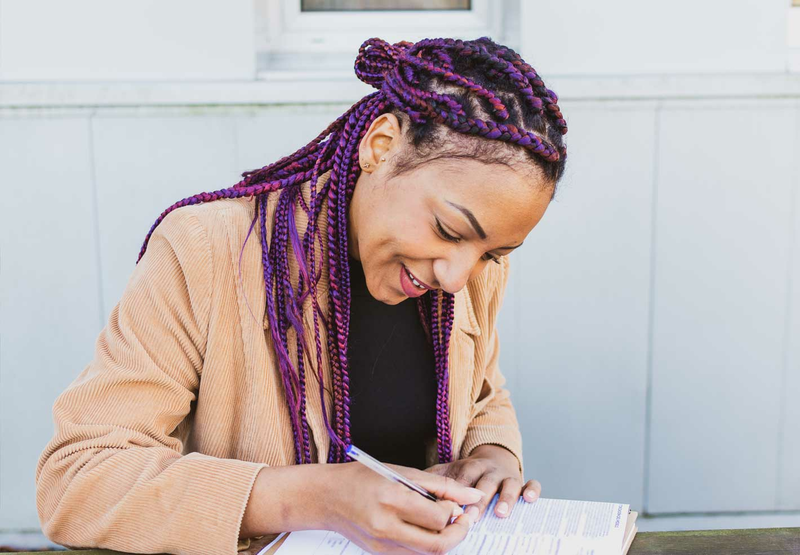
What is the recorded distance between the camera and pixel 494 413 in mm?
1537

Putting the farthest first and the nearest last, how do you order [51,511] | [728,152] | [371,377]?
[728,152] < [371,377] < [51,511]

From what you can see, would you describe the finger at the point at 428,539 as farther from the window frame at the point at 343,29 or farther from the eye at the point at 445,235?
the window frame at the point at 343,29

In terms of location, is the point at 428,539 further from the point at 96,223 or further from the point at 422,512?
the point at 96,223

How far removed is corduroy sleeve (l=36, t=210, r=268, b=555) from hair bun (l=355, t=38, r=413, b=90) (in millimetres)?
395

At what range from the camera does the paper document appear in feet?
3.32

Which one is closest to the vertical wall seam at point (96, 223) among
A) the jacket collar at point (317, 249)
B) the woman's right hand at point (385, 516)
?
the jacket collar at point (317, 249)

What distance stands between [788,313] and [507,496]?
147 cm

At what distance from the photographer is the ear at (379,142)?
1.16 m

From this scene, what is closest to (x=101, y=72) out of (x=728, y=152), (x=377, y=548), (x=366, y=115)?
(x=366, y=115)

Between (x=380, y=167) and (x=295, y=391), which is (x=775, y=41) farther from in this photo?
(x=295, y=391)

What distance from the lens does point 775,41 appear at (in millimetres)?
2086

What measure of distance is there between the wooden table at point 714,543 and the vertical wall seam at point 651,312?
1.19m

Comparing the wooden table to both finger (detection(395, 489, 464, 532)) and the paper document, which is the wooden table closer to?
the paper document

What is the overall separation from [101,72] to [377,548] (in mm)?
1580
